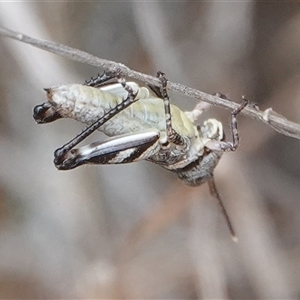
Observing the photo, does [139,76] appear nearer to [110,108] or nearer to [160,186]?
[110,108]

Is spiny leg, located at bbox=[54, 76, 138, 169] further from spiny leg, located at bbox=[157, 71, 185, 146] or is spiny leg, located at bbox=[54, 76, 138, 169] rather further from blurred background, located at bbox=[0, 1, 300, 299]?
blurred background, located at bbox=[0, 1, 300, 299]

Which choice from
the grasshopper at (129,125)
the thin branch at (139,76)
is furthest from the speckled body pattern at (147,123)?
the thin branch at (139,76)

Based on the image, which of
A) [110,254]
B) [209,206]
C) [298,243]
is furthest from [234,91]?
[110,254]

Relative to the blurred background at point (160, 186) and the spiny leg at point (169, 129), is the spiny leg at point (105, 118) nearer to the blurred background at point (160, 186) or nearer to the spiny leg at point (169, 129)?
the spiny leg at point (169, 129)

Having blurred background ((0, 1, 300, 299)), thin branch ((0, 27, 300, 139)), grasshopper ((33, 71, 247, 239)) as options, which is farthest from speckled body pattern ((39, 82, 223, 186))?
blurred background ((0, 1, 300, 299))

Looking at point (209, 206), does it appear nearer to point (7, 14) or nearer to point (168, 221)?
point (168, 221)

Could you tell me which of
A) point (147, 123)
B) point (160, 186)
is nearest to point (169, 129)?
point (147, 123)
